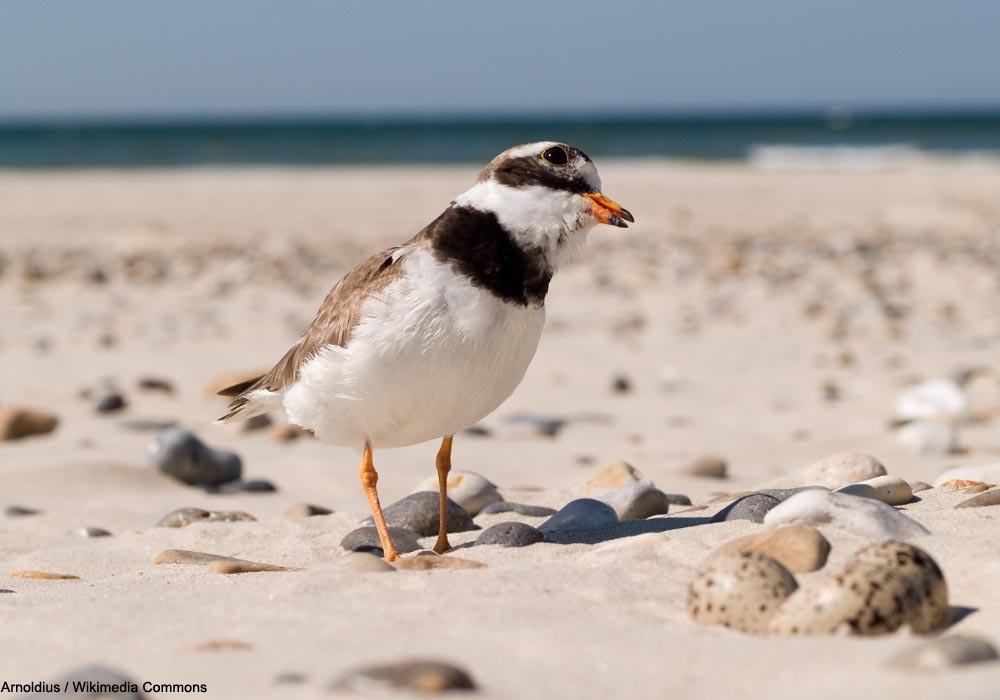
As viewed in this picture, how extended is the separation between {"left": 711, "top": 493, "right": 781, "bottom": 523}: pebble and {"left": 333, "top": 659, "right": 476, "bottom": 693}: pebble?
5.37 ft

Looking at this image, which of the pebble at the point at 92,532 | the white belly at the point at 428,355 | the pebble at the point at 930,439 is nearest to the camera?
the white belly at the point at 428,355

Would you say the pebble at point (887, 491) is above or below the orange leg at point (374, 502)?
above

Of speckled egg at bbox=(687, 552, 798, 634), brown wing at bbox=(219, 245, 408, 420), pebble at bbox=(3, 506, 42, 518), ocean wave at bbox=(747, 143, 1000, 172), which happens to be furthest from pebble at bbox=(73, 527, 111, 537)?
ocean wave at bbox=(747, 143, 1000, 172)

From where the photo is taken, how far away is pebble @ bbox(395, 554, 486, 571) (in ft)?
10.9

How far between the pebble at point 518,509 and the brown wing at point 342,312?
3.28ft

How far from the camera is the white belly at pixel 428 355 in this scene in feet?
11.3

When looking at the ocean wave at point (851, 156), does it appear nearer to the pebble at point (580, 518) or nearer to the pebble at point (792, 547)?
the pebble at point (580, 518)

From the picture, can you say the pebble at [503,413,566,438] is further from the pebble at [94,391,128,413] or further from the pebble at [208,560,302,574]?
the pebble at [208,560,302,574]

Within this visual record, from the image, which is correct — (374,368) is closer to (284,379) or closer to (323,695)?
(284,379)

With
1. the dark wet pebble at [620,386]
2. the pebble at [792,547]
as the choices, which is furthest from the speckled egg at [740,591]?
the dark wet pebble at [620,386]

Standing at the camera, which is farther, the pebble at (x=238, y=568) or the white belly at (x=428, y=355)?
the pebble at (x=238, y=568)

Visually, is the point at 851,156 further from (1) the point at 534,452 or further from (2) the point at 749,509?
(2) the point at 749,509

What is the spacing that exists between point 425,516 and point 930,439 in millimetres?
2932

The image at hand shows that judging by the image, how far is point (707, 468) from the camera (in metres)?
5.50
